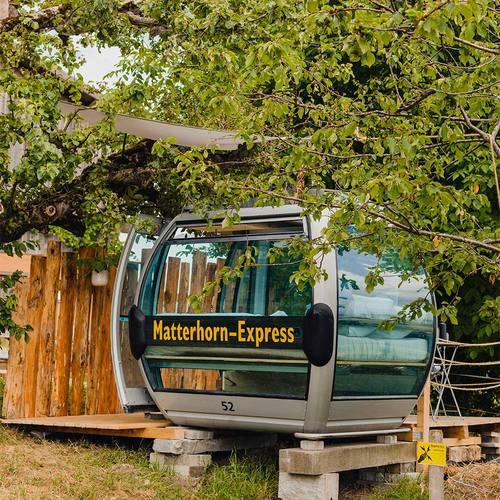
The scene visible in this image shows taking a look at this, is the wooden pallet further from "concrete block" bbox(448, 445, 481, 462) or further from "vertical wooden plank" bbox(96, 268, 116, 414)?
"vertical wooden plank" bbox(96, 268, 116, 414)

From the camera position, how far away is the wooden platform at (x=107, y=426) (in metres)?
8.30

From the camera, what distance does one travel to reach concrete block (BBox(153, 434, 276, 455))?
8164 mm

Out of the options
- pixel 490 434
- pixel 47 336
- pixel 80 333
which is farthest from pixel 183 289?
pixel 490 434

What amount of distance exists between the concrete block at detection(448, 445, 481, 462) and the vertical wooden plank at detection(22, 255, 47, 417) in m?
4.19

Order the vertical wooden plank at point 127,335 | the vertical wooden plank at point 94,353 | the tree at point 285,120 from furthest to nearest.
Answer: the vertical wooden plank at point 94,353 < the vertical wooden plank at point 127,335 < the tree at point 285,120

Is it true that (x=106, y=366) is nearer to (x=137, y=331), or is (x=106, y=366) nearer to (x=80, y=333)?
(x=80, y=333)

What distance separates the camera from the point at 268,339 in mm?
7789

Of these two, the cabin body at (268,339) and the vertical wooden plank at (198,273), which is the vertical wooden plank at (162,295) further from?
the vertical wooden plank at (198,273)

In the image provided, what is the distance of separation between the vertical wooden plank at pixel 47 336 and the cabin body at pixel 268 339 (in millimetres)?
704

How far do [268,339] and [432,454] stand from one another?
1.82m

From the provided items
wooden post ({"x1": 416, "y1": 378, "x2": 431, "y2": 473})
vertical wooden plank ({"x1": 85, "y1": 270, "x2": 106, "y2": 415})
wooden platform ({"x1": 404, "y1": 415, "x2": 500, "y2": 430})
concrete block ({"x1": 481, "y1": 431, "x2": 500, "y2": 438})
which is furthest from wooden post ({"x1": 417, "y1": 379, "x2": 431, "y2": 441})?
vertical wooden plank ({"x1": 85, "y1": 270, "x2": 106, "y2": 415})

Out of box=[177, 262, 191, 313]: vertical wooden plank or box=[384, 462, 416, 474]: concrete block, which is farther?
box=[177, 262, 191, 313]: vertical wooden plank

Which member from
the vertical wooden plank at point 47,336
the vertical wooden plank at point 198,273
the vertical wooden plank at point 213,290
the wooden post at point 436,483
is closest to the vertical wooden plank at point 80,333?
the vertical wooden plank at point 47,336

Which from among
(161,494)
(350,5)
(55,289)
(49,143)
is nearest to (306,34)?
(350,5)
